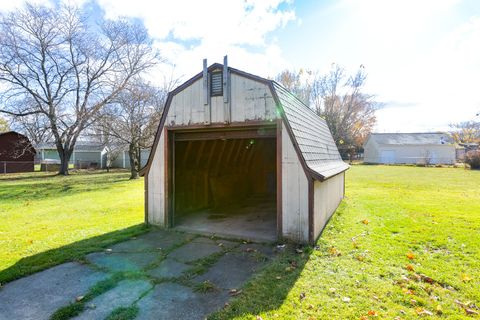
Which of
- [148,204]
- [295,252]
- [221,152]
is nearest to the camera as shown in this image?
[295,252]

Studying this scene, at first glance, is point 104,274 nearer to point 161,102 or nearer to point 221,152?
point 221,152

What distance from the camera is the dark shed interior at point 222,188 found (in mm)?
6594

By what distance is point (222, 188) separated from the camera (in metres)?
9.16

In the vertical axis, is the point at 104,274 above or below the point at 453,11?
below

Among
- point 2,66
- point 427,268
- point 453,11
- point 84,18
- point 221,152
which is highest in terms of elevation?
point 84,18

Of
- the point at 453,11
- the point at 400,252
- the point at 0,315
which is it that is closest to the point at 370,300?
the point at 400,252

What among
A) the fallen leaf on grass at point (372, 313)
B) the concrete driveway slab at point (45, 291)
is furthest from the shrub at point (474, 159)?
the concrete driveway slab at point (45, 291)

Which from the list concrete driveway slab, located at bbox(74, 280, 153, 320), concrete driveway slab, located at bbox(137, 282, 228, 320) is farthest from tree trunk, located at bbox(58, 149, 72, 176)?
concrete driveway slab, located at bbox(137, 282, 228, 320)

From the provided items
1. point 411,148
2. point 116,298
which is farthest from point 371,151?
point 116,298

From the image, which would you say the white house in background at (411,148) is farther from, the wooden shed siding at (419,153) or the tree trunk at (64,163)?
the tree trunk at (64,163)

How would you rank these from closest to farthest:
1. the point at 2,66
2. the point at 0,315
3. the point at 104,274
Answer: the point at 0,315
the point at 104,274
the point at 2,66

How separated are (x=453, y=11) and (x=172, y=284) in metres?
9.51

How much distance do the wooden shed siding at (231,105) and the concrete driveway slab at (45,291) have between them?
11.4ft

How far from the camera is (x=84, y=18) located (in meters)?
20.4
